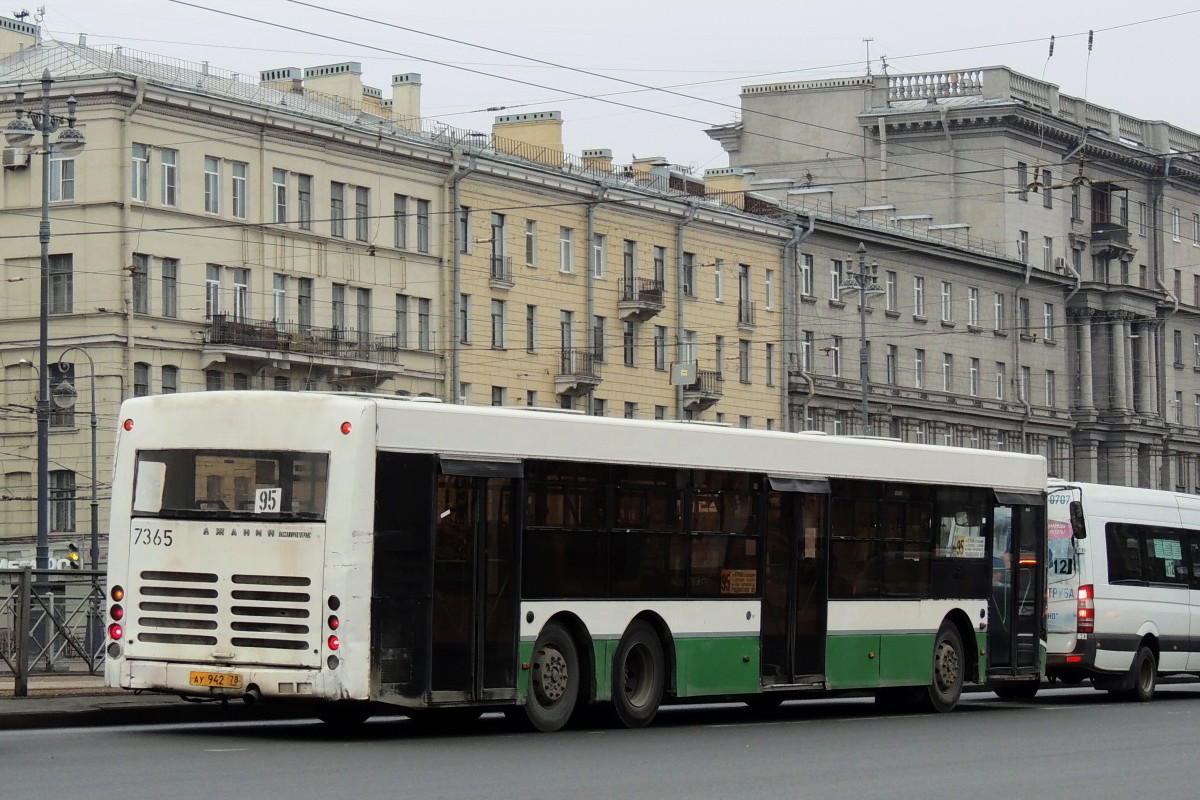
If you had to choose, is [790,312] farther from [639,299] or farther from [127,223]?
[127,223]

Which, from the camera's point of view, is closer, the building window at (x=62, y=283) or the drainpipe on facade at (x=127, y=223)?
the drainpipe on facade at (x=127, y=223)

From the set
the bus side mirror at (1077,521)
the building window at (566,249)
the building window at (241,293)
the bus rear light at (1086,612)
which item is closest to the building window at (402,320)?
the building window at (241,293)

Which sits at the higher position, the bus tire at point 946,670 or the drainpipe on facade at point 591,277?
the drainpipe on facade at point 591,277

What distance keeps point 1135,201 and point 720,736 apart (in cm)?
7338

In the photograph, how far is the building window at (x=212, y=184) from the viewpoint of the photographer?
51125 millimetres

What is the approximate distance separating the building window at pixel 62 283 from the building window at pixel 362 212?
7.85 m

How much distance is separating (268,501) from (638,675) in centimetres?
388

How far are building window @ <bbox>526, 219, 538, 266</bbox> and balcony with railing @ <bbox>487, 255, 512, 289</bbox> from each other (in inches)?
29.7

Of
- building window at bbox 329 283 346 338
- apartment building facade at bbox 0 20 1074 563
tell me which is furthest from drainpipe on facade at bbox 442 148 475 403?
building window at bbox 329 283 346 338

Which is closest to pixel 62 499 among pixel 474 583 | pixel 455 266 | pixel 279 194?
pixel 279 194

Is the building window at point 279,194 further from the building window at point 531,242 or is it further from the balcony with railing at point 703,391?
the balcony with railing at point 703,391

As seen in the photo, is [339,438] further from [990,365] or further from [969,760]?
[990,365]

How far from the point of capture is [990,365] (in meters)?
77.9

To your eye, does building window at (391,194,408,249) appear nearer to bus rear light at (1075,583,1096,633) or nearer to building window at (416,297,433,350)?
building window at (416,297,433,350)
